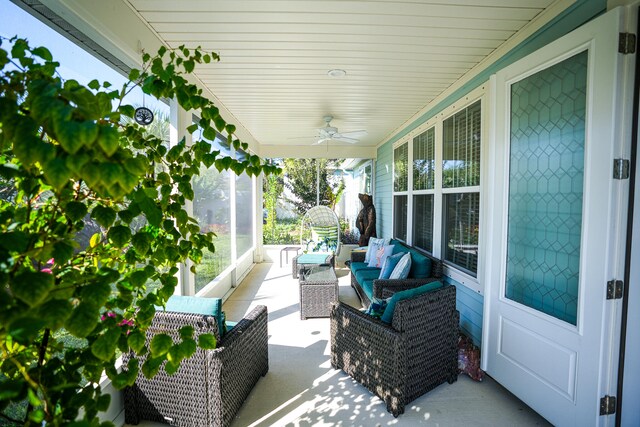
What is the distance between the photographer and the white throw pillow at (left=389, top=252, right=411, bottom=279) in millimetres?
3508

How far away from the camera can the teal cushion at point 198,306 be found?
2014mm

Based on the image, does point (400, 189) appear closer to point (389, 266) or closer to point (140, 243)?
point (389, 266)

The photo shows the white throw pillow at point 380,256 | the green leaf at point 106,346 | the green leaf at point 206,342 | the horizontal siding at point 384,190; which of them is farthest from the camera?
the horizontal siding at point 384,190

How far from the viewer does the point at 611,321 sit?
1646 mm

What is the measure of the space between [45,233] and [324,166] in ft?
40.5

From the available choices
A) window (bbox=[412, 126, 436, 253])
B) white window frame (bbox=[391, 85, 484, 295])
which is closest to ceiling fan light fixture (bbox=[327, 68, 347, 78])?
white window frame (bbox=[391, 85, 484, 295])

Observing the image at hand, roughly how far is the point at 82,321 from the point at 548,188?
8.09ft

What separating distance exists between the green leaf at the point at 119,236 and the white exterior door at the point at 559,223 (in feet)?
7.02

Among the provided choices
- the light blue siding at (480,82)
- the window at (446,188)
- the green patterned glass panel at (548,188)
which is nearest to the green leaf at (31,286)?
the green patterned glass panel at (548,188)

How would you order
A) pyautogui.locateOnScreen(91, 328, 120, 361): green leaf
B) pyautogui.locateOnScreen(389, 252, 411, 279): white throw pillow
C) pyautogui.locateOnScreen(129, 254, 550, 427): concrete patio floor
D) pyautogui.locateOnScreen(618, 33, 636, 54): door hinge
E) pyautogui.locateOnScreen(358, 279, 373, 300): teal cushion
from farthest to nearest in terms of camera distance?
pyautogui.locateOnScreen(358, 279, 373, 300): teal cushion < pyautogui.locateOnScreen(389, 252, 411, 279): white throw pillow < pyautogui.locateOnScreen(129, 254, 550, 427): concrete patio floor < pyautogui.locateOnScreen(618, 33, 636, 54): door hinge < pyautogui.locateOnScreen(91, 328, 120, 361): green leaf

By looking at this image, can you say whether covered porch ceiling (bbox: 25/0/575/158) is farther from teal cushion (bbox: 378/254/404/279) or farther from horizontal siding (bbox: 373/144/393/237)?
horizontal siding (bbox: 373/144/393/237)

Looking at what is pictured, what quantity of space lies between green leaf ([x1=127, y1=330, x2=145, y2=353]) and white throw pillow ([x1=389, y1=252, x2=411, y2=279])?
299cm

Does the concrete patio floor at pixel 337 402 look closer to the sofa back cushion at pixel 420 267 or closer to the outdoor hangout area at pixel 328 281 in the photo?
the outdoor hangout area at pixel 328 281

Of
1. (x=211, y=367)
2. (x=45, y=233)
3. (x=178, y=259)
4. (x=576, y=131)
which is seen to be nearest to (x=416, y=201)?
(x=576, y=131)
